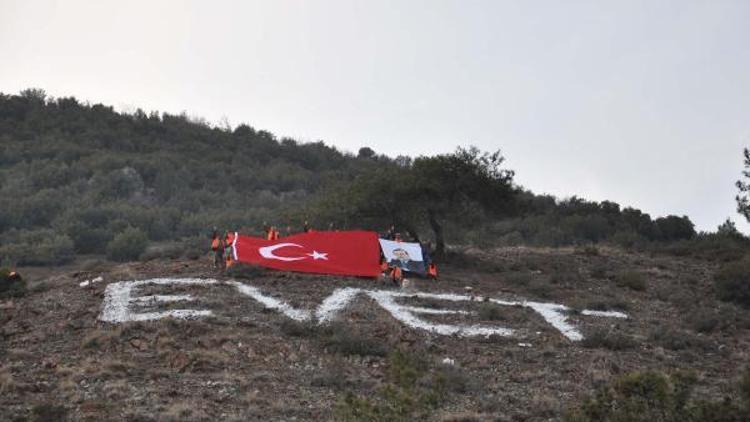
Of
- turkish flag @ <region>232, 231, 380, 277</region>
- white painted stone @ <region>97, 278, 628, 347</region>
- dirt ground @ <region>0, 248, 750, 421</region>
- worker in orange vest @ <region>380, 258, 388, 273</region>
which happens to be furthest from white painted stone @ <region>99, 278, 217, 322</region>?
worker in orange vest @ <region>380, 258, 388, 273</region>

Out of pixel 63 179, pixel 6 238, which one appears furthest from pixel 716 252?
pixel 63 179

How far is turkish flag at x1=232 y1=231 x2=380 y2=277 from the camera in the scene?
2355 cm

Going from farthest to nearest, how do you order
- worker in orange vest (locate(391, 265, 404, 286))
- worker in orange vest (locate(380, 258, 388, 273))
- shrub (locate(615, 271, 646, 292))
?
1. shrub (locate(615, 271, 646, 292))
2. worker in orange vest (locate(380, 258, 388, 273))
3. worker in orange vest (locate(391, 265, 404, 286))

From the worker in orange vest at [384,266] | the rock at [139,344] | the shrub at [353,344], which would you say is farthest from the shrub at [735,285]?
the rock at [139,344]

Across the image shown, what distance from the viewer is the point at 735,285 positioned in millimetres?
24734

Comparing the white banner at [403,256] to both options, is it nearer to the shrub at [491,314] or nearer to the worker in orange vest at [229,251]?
the worker in orange vest at [229,251]

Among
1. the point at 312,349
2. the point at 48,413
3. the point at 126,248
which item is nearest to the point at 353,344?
the point at 312,349

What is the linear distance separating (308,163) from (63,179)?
75.0 feet

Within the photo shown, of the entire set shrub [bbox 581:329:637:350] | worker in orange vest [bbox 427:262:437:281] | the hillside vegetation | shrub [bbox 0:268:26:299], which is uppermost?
the hillside vegetation

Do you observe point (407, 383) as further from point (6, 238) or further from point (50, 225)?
point (50, 225)

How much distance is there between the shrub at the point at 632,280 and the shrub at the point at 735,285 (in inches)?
83.5

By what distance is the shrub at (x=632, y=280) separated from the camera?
25.4 meters

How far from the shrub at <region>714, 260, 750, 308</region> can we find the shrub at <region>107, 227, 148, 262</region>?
2308cm

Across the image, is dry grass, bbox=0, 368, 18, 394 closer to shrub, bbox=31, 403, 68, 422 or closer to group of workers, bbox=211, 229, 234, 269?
shrub, bbox=31, 403, 68, 422
